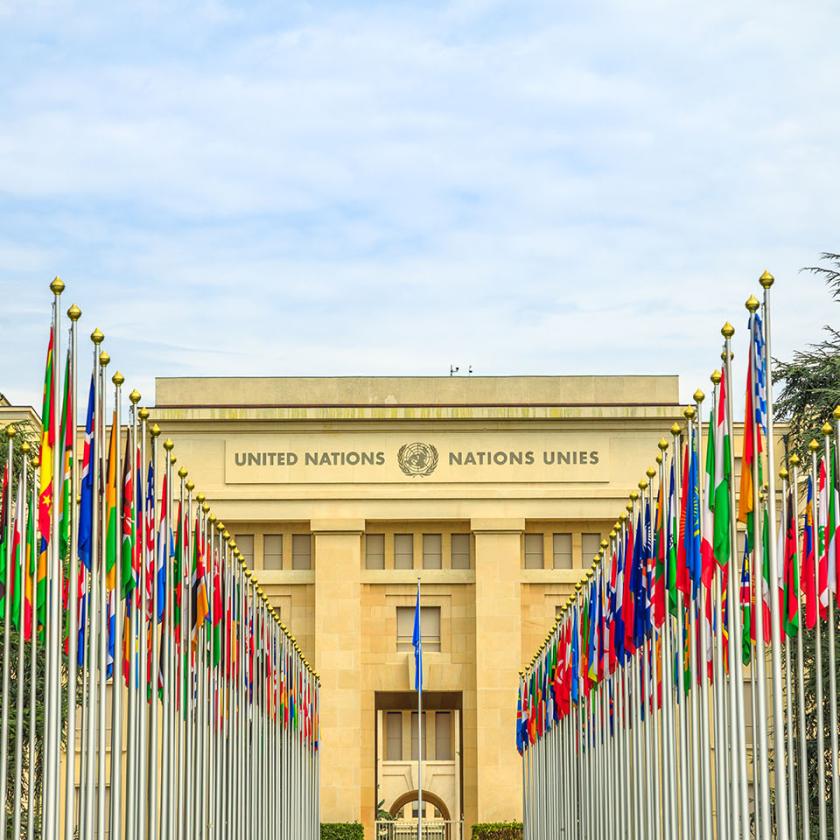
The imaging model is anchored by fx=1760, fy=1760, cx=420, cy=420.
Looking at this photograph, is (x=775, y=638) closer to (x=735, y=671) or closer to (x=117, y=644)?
(x=735, y=671)

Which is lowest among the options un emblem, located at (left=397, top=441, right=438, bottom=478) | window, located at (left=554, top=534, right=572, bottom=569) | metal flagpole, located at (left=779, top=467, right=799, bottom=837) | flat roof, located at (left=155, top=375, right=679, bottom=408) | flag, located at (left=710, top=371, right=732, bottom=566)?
metal flagpole, located at (left=779, top=467, right=799, bottom=837)

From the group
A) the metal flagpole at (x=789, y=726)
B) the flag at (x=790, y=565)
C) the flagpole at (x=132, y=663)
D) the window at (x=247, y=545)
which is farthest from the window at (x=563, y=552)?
the flagpole at (x=132, y=663)

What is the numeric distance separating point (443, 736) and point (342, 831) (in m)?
9.56

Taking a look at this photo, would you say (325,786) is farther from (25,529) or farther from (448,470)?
(25,529)

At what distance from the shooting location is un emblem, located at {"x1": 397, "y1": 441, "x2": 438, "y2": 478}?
220 ft

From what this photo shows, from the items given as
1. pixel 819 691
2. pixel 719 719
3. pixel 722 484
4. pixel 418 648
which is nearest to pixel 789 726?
pixel 819 691

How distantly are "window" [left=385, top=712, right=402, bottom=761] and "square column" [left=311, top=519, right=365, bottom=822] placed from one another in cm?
603

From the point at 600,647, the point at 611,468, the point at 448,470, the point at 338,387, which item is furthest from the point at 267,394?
the point at 600,647

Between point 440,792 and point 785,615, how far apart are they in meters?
48.7

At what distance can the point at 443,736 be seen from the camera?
71.9 metres

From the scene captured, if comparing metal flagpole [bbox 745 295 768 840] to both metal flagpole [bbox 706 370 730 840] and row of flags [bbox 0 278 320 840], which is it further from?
row of flags [bbox 0 278 320 840]

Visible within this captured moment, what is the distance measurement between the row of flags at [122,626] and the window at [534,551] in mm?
26033

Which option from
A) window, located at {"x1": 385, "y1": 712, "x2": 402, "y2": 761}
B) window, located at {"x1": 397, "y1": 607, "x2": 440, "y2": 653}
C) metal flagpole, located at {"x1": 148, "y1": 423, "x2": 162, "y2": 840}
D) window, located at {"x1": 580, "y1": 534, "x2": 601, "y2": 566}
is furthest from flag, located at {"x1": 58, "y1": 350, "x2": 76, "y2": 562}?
window, located at {"x1": 385, "y1": 712, "x2": 402, "y2": 761}

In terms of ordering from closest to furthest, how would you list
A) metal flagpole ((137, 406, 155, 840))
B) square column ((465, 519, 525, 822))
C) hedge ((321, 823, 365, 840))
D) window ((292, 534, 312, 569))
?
metal flagpole ((137, 406, 155, 840))
hedge ((321, 823, 365, 840))
square column ((465, 519, 525, 822))
window ((292, 534, 312, 569))
